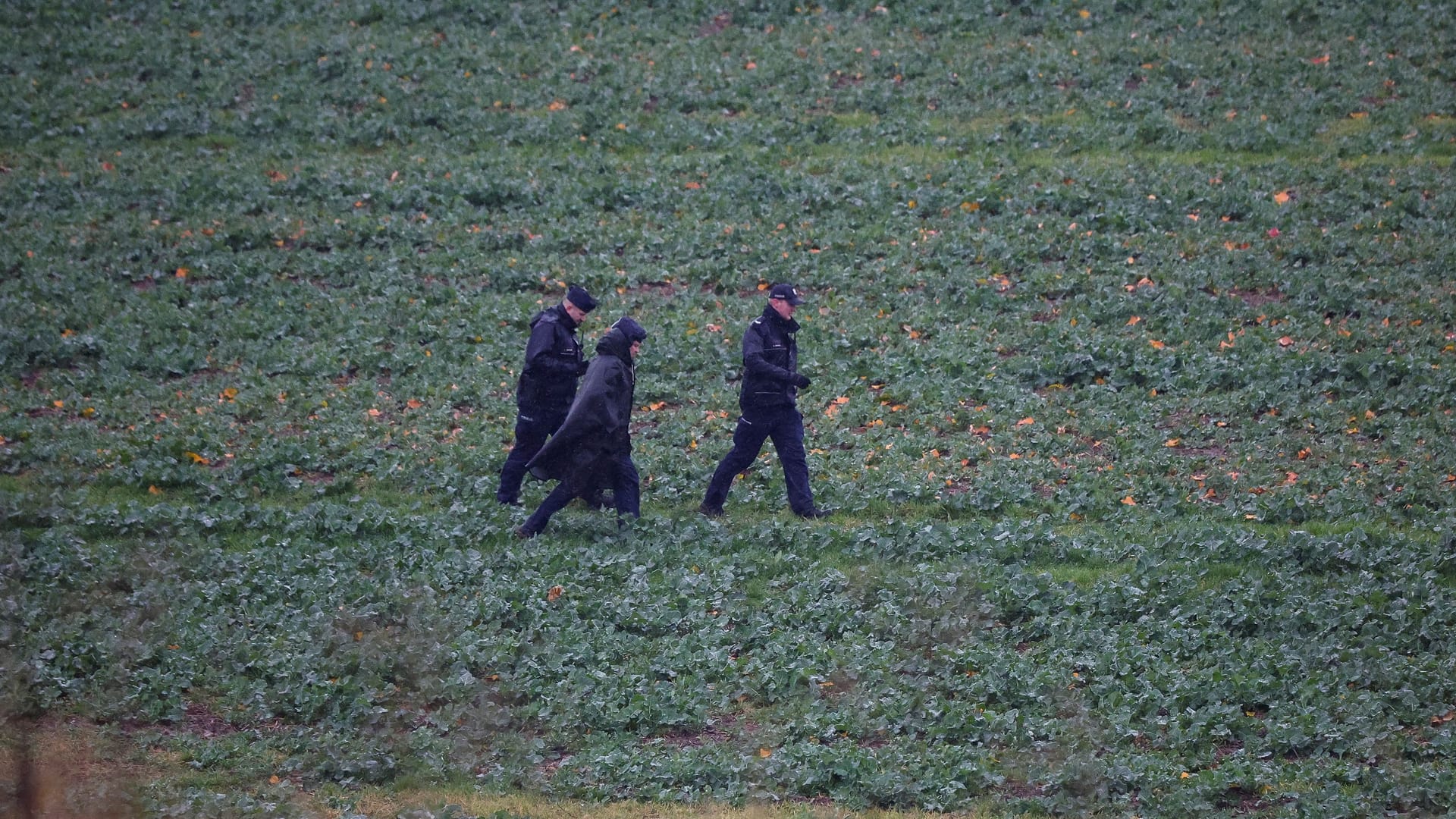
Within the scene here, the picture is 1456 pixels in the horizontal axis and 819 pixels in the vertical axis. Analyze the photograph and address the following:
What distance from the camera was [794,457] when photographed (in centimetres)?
1030

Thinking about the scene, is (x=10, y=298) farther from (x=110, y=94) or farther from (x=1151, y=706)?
(x=1151, y=706)

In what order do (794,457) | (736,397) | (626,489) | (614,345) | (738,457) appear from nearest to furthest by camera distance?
1. (614,345)
2. (626,489)
3. (794,457)
4. (738,457)
5. (736,397)

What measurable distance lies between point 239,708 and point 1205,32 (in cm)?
1831

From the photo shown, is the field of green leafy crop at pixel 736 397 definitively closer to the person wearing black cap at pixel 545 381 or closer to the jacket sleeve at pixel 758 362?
the person wearing black cap at pixel 545 381

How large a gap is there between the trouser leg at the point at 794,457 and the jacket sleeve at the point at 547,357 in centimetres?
168

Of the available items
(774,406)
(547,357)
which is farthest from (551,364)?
(774,406)

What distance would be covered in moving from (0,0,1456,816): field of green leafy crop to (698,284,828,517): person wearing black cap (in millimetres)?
391

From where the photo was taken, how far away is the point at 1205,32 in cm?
2058

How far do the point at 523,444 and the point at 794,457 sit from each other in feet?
7.14

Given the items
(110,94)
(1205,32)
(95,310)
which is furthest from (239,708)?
(1205,32)

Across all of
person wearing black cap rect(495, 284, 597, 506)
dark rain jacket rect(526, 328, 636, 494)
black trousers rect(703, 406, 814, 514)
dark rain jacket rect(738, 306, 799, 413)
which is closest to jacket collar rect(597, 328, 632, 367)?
dark rain jacket rect(526, 328, 636, 494)

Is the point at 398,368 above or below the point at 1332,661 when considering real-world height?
above

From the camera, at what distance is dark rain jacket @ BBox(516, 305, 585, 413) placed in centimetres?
1032

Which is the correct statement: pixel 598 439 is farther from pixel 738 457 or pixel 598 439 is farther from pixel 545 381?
pixel 738 457
